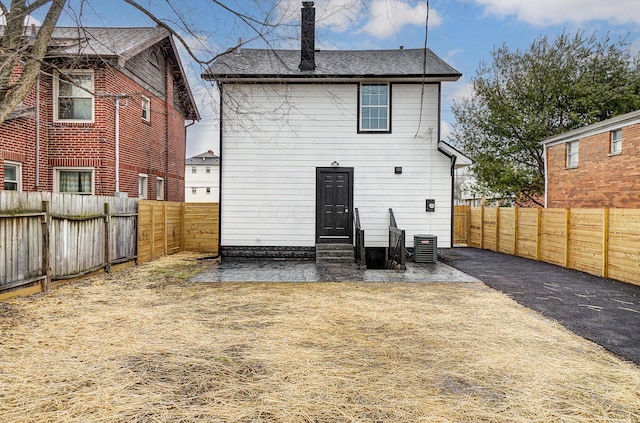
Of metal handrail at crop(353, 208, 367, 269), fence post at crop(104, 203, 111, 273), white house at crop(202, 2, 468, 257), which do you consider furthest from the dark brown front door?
fence post at crop(104, 203, 111, 273)

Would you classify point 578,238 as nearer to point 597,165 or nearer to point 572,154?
point 597,165

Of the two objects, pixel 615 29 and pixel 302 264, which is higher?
pixel 615 29

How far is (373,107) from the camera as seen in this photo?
39.8 ft

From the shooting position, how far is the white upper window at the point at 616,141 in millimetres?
13406

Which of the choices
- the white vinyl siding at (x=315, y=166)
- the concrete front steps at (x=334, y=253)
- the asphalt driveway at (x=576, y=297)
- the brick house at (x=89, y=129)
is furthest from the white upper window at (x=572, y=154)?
the brick house at (x=89, y=129)

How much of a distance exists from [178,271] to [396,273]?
566 cm

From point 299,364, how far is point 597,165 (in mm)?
15179

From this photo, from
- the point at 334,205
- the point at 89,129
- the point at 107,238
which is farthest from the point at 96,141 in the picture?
the point at 334,205

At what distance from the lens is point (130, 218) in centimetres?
1084

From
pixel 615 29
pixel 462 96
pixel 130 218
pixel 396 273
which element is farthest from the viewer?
pixel 462 96

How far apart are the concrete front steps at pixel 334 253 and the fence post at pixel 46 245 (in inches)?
255

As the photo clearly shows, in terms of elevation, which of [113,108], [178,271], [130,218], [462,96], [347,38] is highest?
[462,96]

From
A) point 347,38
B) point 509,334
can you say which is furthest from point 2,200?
point 509,334

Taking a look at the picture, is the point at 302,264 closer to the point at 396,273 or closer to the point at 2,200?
the point at 396,273
